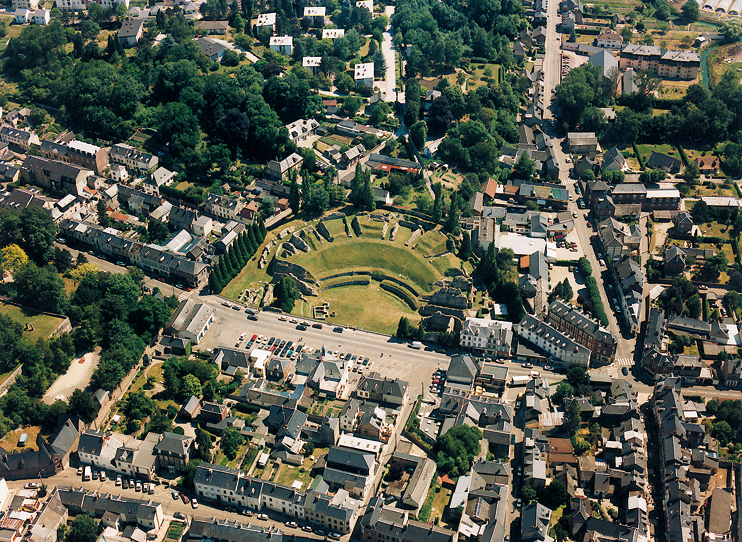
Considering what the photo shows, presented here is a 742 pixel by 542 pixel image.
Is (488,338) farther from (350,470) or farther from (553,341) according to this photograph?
(350,470)

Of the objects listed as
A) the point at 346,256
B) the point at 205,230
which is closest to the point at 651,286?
the point at 346,256

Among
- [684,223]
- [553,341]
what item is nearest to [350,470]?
[553,341]

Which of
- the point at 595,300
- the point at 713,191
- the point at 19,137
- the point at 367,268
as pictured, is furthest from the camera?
the point at 19,137

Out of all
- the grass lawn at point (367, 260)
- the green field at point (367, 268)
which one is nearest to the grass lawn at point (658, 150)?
the green field at point (367, 268)

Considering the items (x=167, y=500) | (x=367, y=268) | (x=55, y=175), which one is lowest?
(x=167, y=500)

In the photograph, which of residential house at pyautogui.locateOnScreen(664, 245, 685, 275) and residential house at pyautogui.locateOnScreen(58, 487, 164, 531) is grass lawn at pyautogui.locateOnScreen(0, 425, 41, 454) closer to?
residential house at pyautogui.locateOnScreen(58, 487, 164, 531)

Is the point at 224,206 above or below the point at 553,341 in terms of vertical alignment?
above

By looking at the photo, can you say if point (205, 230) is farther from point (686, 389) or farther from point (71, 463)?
point (686, 389)

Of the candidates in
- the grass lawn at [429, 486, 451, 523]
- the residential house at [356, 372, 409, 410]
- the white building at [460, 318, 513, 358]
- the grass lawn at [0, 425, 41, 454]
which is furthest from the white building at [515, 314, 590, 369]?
the grass lawn at [0, 425, 41, 454]
